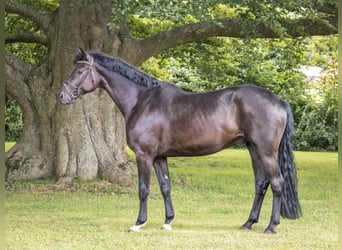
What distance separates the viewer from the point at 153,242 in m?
5.73

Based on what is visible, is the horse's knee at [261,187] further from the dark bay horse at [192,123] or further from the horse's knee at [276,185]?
the horse's knee at [276,185]

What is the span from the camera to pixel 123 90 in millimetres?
6469

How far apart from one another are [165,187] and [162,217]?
4.28 ft

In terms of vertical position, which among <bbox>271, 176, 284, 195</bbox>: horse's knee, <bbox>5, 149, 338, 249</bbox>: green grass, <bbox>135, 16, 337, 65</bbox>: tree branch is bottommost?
<bbox>5, 149, 338, 249</bbox>: green grass

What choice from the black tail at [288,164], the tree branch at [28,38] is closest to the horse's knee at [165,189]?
the black tail at [288,164]

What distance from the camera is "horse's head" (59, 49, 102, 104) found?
6.28 meters

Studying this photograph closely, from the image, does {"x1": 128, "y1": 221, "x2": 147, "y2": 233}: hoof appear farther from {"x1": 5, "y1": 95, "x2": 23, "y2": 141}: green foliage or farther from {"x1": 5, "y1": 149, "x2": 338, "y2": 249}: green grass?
{"x1": 5, "y1": 95, "x2": 23, "y2": 141}: green foliage

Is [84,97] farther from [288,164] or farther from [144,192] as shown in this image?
[288,164]

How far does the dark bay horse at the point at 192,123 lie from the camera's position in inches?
243

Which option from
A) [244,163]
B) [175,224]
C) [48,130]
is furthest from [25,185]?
[244,163]

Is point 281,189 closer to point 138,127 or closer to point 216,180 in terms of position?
point 138,127

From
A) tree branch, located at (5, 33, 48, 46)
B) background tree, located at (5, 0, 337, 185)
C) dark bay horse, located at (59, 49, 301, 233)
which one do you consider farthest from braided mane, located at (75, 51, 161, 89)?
tree branch, located at (5, 33, 48, 46)

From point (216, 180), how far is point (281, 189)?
6.67 m

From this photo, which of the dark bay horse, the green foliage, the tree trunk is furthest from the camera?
the green foliage
